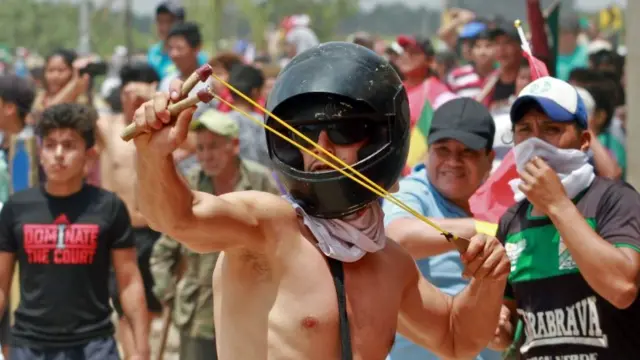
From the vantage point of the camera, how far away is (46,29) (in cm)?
4366

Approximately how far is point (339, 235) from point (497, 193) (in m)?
2.31

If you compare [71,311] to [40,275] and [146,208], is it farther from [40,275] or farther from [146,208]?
[146,208]

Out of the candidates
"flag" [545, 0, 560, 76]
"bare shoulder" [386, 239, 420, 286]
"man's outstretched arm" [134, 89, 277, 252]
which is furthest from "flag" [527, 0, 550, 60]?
"man's outstretched arm" [134, 89, 277, 252]

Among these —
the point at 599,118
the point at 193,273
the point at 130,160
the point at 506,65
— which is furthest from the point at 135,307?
the point at 506,65

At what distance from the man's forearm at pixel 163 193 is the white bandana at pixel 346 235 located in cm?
52

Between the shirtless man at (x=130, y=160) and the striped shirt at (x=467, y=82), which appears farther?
the striped shirt at (x=467, y=82)

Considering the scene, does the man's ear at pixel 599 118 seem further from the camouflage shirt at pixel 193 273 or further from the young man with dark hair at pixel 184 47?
the young man with dark hair at pixel 184 47

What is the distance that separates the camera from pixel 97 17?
3284 cm

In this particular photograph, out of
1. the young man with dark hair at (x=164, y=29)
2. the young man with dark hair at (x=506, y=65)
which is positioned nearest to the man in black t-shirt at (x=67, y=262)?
the young man with dark hair at (x=506, y=65)

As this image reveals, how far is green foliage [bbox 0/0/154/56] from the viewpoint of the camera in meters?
38.8

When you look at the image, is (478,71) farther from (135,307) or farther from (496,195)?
(496,195)

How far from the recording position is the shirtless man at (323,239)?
12.1ft

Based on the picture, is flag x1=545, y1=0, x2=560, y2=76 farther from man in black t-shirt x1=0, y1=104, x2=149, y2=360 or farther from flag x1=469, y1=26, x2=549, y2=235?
man in black t-shirt x1=0, y1=104, x2=149, y2=360

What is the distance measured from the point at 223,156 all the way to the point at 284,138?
4.34 metres
